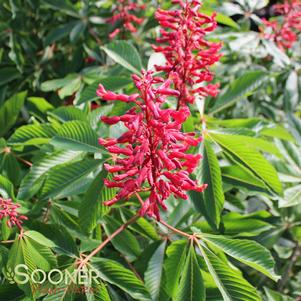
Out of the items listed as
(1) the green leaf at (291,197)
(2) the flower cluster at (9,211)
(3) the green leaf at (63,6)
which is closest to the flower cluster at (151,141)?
(2) the flower cluster at (9,211)

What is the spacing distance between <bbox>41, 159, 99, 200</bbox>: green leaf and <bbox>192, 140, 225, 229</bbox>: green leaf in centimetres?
41

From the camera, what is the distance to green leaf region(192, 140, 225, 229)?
1831 millimetres

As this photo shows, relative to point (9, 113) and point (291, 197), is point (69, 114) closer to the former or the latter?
point (9, 113)

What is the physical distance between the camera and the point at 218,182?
1863 millimetres

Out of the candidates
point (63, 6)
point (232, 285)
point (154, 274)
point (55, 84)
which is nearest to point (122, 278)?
point (154, 274)

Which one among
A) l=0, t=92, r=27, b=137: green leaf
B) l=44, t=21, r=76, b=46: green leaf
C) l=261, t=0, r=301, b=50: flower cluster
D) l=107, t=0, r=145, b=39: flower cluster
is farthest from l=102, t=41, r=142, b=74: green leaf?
l=261, t=0, r=301, b=50: flower cluster

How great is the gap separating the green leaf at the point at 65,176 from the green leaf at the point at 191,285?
19.4 inches

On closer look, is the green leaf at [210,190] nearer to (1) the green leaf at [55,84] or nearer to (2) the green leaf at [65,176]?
(2) the green leaf at [65,176]

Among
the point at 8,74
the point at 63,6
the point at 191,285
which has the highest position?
the point at 63,6

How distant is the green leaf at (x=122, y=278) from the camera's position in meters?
1.72

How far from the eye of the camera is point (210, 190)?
1855 mm

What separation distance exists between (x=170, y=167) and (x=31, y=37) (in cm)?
211

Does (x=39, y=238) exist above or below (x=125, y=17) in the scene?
below

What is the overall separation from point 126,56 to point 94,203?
0.75 metres
